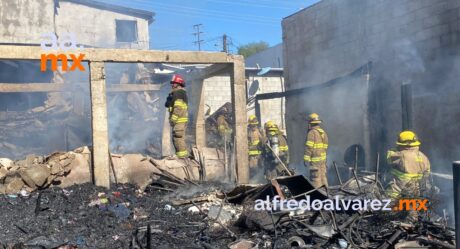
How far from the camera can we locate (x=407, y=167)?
6430 millimetres

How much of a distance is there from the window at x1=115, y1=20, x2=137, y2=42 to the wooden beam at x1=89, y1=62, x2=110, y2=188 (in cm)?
1913

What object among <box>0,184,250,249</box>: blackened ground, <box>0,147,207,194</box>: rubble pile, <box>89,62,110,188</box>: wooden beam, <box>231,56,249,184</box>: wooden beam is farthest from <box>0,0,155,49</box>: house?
<box>0,184,250,249</box>: blackened ground

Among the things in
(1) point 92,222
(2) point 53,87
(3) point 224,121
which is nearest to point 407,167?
(1) point 92,222

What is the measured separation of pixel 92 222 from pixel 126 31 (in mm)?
21562

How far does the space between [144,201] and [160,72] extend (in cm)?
1054

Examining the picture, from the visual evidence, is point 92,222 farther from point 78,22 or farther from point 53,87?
point 78,22

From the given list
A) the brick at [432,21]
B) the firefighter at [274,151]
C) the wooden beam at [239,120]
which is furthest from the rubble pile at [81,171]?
the brick at [432,21]

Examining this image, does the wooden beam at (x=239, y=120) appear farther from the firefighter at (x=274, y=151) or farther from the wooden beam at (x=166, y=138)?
the wooden beam at (x=166, y=138)

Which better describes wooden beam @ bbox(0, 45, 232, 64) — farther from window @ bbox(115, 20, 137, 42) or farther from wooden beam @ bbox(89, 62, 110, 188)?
window @ bbox(115, 20, 137, 42)

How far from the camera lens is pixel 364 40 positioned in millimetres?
10258

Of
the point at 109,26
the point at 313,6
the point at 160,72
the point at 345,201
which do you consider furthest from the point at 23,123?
the point at 109,26

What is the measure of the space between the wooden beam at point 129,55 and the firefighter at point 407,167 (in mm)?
3520

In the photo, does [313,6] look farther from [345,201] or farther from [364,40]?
[345,201]

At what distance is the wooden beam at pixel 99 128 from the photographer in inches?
284
